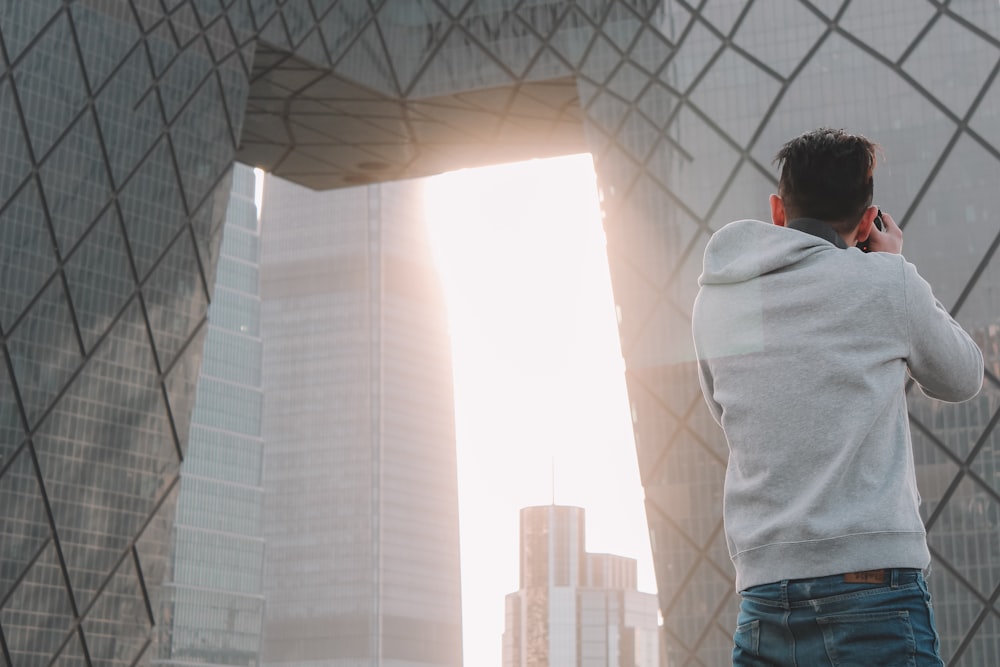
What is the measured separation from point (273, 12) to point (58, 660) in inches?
344

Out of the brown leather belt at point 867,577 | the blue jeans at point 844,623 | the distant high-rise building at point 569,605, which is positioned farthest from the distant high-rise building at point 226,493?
the brown leather belt at point 867,577

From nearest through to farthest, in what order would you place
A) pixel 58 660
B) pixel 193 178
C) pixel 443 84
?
pixel 58 660, pixel 193 178, pixel 443 84

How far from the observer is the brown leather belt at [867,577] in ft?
6.37

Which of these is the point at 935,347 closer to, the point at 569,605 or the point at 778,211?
the point at 778,211

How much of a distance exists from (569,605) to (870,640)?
94.0 meters

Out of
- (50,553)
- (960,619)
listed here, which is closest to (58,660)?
(50,553)

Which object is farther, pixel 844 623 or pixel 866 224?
pixel 866 224

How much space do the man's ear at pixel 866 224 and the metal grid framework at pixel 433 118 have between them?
12481 millimetres

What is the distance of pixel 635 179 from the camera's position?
17.2m

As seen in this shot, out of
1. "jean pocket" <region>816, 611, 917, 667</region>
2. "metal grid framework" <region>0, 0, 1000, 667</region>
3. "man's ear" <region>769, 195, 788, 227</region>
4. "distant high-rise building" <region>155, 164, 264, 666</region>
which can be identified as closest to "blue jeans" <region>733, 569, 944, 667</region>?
"jean pocket" <region>816, 611, 917, 667</region>

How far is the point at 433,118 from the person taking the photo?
19.2 metres

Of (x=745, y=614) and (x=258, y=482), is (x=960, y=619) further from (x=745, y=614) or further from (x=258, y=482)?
(x=258, y=482)

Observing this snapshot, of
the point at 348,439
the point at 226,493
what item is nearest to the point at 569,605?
the point at 348,439

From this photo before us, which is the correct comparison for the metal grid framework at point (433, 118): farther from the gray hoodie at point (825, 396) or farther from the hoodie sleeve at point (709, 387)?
the gray hoodie at point (825, 396)
